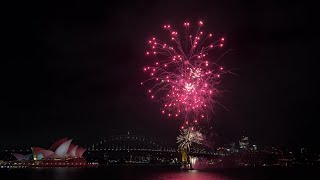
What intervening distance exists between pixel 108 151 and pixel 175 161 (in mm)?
19626

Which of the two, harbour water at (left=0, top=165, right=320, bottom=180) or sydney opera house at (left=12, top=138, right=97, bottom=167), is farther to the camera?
sydney opera house at (left=12, top=138, right=97, bottom=167)

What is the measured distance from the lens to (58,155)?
113 m

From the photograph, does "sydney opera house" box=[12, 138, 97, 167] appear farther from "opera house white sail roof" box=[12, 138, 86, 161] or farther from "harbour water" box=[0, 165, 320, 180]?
"harbour water" box=[0, 165, 320, 180]

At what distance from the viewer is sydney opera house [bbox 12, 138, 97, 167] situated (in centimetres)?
11159

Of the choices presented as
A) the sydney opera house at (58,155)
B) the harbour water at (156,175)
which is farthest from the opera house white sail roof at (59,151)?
the harbour water at (156,175)

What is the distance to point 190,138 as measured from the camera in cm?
4850

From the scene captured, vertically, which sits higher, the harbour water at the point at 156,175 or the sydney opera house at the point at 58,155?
the sydney opera house at the point at 58,155

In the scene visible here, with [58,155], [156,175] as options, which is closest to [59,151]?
[58,155]

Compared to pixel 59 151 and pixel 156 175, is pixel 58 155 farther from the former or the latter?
pixel 156 175

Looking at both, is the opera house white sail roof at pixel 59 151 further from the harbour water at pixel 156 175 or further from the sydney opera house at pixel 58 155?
the harbour water at pixel 156 175

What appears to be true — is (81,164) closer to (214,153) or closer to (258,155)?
(214,153)

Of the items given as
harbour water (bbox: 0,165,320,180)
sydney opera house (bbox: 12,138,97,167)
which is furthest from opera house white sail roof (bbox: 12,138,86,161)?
harbour water (bbox: 0,165,320,180)

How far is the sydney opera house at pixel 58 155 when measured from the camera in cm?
11159

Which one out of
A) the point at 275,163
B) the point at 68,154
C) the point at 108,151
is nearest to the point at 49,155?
the point at 68,154
